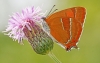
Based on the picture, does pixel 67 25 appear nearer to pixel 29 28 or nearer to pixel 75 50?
pixel 29 28

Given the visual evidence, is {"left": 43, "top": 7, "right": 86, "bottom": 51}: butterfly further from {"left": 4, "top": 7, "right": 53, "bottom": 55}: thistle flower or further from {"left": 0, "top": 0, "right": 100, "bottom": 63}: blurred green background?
{"left": 0, "top": 0, "right": 100, "bottom": 63}: blurred green background

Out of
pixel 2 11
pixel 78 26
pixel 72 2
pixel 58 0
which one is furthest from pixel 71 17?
pixel 2 11

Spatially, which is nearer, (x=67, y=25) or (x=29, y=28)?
(x=67, y=25)

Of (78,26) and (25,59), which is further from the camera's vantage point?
(25,59)

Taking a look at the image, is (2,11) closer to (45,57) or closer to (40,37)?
(45,57)

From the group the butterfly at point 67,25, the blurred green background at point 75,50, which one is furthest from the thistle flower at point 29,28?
the blurred green background at point 75,50

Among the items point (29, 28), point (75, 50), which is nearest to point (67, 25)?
point (29, 28)

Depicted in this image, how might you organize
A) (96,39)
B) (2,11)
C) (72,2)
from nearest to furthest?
(96,39), (72,2), (2,11)

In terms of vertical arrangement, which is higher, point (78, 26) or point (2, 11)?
point (78, 26)
